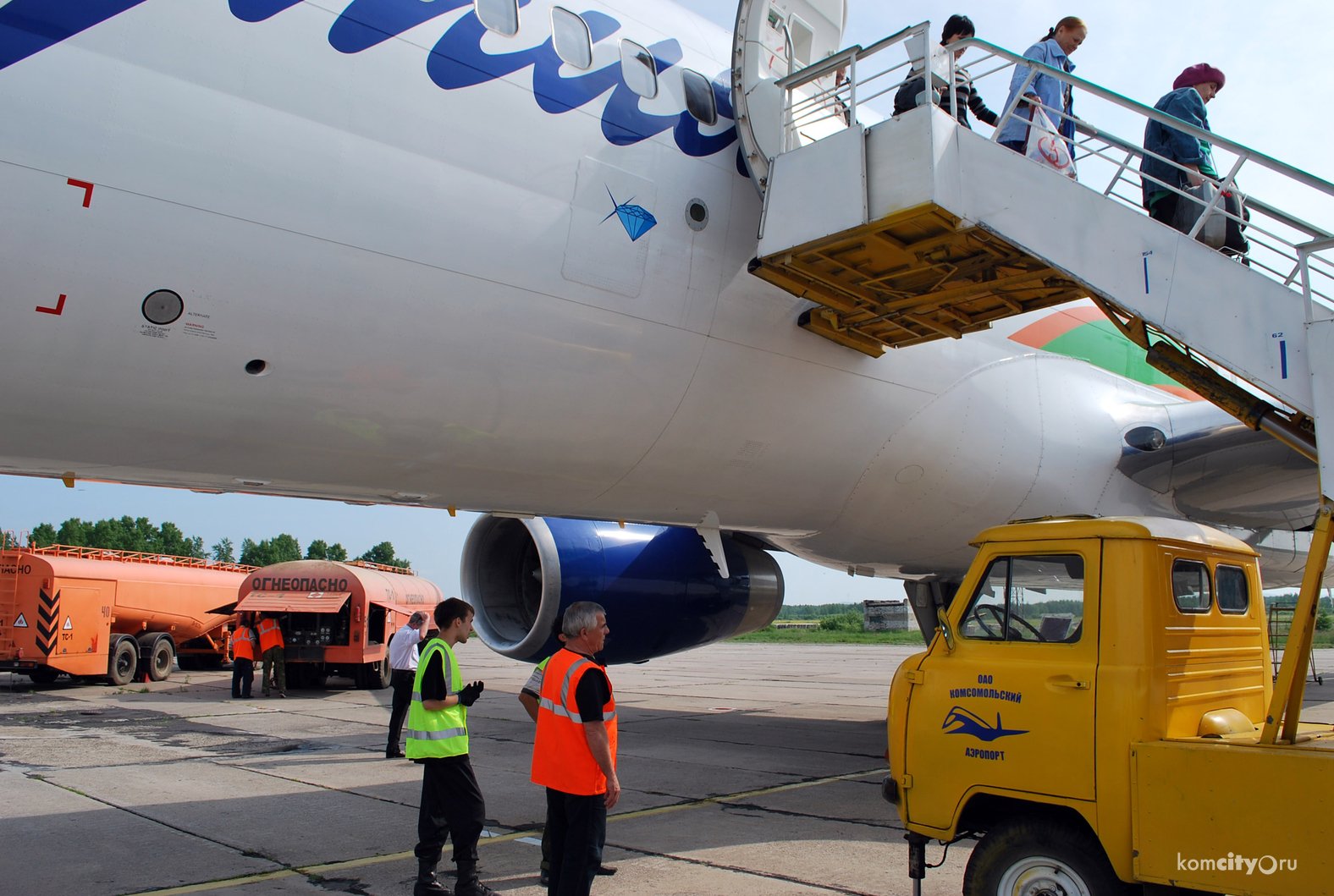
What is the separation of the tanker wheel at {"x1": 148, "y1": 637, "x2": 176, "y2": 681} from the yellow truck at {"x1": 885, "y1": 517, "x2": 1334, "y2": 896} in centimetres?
1762

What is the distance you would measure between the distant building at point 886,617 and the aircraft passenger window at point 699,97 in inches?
1830

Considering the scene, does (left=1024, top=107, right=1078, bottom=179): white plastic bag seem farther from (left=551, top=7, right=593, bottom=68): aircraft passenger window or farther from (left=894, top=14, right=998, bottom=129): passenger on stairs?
(left=551, top=7, right=593, bottom=68): aircraft passenger window

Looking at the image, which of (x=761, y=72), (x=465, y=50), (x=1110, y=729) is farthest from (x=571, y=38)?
(x=1110, y=729)

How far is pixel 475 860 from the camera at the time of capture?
4.73 m

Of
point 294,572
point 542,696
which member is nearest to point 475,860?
point 542,696

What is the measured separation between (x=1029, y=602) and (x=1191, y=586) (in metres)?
0.65

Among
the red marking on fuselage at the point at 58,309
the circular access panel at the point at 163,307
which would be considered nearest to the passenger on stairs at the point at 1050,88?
the circular access panel at the point at 163,307

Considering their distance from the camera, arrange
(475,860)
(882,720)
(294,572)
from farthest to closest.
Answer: (294,572) < (882,720) < (475,860)

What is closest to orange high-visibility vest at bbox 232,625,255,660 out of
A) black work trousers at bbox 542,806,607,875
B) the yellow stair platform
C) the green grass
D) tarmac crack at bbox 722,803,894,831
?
tarmac crack at bbox 722,803,894,831

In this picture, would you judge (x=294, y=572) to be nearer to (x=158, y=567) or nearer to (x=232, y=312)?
(x=158, y=567)

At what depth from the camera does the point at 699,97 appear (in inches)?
229

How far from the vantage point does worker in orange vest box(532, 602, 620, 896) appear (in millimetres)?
3998

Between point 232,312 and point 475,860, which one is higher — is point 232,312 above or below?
above

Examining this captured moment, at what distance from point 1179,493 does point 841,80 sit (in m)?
4.84
